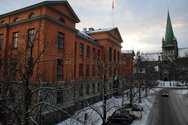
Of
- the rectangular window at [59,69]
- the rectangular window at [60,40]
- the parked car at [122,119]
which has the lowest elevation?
the parked car at [122,119]

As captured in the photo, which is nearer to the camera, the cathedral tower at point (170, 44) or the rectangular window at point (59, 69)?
the rectangular window at point (59, 69)

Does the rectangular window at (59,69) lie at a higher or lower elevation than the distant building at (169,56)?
lower

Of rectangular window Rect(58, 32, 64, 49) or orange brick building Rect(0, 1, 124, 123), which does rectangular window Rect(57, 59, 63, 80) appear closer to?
orange brick building Rect(0, 1, 124, 123)

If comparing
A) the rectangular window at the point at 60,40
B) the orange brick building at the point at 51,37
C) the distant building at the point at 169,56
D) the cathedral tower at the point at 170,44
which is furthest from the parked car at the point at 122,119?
the cathedral tower at the point at 170,44

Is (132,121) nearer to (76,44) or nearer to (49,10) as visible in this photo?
(76,44)

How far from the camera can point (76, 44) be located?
3156 centimetres

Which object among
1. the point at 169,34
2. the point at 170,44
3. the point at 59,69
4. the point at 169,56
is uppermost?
the point at 169,34

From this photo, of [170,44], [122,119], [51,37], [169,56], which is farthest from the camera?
[169,56]

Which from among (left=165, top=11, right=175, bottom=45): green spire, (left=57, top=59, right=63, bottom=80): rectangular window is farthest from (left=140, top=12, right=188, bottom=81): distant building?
(left=57, top=59, right=63, bottom=80): rectangular window

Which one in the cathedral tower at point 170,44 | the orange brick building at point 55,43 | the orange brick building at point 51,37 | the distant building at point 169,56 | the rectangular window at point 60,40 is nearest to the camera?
Answer: the orange brick building at point 55,43

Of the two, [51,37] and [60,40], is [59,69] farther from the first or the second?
[51,37]

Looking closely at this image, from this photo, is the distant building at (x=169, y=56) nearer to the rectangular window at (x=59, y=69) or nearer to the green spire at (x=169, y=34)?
the green spire at (x=169, y=34)

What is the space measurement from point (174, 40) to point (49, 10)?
9908 cm

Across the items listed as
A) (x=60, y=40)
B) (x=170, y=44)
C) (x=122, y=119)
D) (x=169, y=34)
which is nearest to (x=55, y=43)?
(x=60, y=40)
